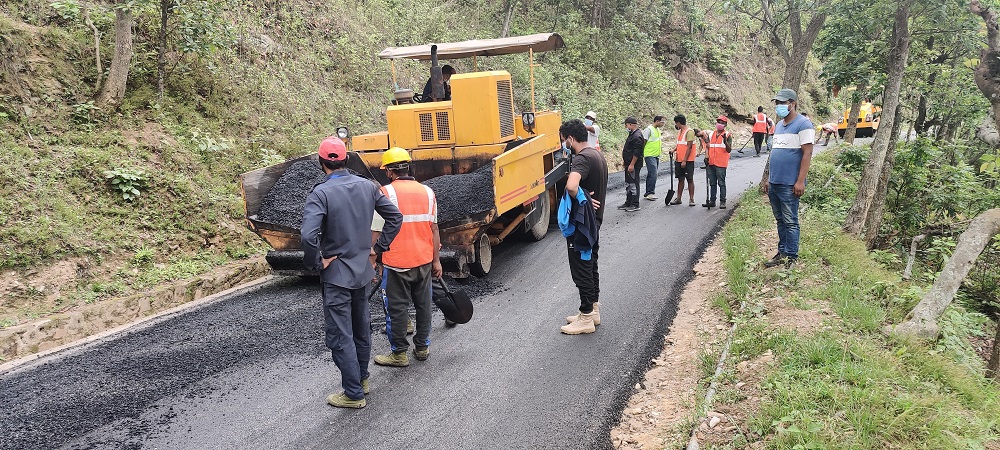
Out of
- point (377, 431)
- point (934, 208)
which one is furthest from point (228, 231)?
point (934, 208)

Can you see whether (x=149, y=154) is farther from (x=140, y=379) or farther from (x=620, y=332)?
(x=620, y=332)

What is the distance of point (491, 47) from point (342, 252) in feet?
16.6

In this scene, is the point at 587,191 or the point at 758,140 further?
the point at 758,140

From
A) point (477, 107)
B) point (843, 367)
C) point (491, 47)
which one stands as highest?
point (491, 47)


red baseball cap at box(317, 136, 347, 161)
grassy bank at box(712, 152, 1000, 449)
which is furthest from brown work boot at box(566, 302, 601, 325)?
red baseball cap at box(317, 136, 347, 161)

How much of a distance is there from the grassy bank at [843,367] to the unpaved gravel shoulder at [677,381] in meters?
0.21

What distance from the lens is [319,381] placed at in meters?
4.27

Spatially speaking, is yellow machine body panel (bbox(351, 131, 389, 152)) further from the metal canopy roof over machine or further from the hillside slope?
the hillside slope

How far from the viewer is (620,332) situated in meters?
5.03

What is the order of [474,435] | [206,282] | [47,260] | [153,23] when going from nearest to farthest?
[474,435] → [47,260] → [206,282] → [153,23]

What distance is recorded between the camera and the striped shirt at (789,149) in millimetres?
5688

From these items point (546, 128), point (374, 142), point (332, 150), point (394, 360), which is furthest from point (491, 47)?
point (394, 360)

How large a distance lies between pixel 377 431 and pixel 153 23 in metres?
8.12

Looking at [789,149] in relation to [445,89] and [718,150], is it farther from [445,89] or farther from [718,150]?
[445,89]
